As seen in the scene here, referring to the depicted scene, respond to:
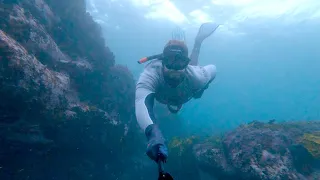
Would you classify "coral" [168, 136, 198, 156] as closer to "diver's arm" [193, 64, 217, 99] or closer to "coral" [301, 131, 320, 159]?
"diver's arm" [193, 64, 217, 99]

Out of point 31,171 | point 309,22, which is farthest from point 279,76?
point 31,171

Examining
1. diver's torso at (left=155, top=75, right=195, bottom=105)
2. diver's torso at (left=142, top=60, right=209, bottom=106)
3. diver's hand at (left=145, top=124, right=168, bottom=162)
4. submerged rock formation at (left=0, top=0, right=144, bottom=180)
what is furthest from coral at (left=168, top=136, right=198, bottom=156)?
diver's hand at (left=145, top=124, right=168, bottom=162)

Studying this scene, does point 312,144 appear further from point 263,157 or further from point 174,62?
point 174,62

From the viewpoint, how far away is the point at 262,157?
5.93m

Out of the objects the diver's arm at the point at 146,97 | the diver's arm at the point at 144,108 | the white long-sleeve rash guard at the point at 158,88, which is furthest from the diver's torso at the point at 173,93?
the diver's arm at the point at 144,108

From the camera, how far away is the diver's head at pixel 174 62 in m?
5.22

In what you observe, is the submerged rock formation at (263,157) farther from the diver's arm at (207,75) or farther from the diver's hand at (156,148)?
the diver's hand at (156,148)

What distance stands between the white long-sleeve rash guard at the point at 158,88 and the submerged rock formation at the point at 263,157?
225 centimetres

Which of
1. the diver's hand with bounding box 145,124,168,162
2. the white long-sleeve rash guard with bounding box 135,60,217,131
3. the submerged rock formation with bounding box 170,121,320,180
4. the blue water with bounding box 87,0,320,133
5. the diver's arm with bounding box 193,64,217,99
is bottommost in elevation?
the diver's hand with bounding box 145,124,168,162

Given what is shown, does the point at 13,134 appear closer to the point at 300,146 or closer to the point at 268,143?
the point at 268,143

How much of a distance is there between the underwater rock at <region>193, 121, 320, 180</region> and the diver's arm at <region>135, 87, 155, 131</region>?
3.60 meters

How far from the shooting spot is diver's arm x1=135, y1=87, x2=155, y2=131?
373 centimetres

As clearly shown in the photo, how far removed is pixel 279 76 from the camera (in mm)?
76250

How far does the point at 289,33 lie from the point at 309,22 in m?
5.02
